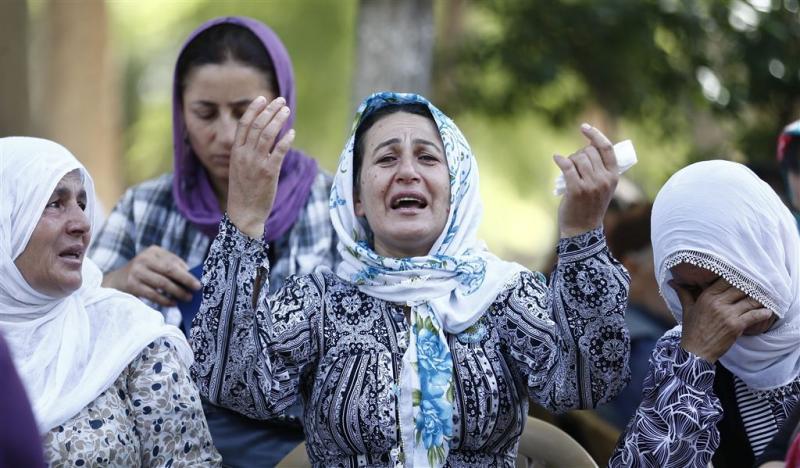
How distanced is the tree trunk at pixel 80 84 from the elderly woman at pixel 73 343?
796 centimetres

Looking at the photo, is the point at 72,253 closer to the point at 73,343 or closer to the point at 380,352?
the point at 73,343

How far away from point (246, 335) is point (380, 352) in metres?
0.39

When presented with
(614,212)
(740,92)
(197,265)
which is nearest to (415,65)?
(614,212)

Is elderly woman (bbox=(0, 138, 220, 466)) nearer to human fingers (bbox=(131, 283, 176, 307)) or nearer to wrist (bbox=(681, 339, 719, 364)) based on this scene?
human fingers (bbox=(131, 283, 176, 307))

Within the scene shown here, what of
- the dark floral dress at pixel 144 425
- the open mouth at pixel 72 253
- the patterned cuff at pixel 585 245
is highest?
the patterned cuff at pixel 585 245

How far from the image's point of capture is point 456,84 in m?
8.98

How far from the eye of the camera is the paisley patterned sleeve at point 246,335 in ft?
10.2

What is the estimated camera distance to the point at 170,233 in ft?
14.1

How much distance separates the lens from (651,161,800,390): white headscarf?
10.7 ft

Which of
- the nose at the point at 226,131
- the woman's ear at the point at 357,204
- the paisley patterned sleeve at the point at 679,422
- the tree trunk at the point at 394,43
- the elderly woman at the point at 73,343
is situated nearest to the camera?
the paisley patterned sleeve at the point at 679,422

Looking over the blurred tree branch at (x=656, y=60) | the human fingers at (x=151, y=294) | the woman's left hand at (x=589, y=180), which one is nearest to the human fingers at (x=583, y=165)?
the woman's left hand at (x=589, y=180)

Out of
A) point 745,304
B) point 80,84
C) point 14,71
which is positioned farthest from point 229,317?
point 80,84

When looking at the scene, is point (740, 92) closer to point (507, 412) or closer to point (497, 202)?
point (507, 412)

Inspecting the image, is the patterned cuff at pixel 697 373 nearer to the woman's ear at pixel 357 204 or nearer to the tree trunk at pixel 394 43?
the woman's ear at pixel 357 204
